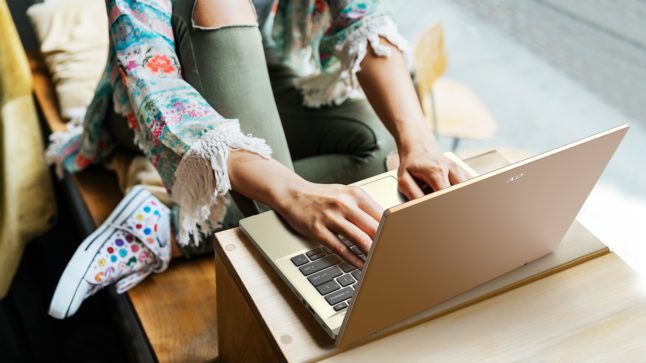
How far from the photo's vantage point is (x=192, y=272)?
102 cm

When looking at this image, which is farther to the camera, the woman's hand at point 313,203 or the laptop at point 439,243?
the woman's hand at point 313,203

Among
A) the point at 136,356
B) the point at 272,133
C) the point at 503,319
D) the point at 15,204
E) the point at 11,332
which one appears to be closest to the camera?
the point at 503,319

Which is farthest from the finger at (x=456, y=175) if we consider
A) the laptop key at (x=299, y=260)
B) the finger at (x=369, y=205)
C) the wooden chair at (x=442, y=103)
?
the wooden chair at (x=442, y=103)

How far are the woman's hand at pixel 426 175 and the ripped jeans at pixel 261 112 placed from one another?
190mm

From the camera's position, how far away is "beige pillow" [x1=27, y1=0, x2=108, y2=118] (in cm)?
136

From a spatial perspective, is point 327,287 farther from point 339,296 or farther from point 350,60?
point 350,60

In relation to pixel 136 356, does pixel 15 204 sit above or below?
above

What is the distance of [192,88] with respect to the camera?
0.79 meters

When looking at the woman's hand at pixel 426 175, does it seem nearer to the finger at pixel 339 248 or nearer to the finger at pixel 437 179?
the finger at pixel 437 179

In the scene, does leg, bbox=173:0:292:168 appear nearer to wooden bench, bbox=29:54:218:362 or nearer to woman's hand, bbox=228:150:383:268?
woman's hand, bbox=228:150:383:268

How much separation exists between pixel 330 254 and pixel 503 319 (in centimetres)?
18

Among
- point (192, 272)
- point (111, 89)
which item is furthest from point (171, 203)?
point (111, 89)

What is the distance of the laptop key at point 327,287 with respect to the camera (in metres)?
0.56

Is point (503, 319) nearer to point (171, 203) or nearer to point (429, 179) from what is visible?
point (429, 179)
